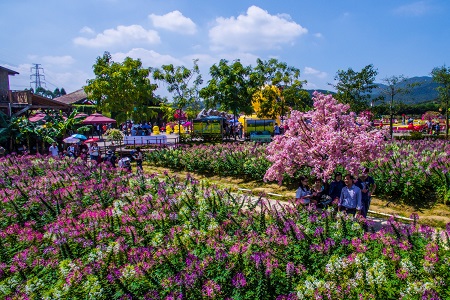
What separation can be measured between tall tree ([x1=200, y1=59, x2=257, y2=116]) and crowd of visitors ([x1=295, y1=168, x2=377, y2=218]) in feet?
72.1

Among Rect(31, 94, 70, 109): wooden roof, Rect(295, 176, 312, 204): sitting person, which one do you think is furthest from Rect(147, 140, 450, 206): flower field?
Rect(31, 94, 70, 109): wooden roof

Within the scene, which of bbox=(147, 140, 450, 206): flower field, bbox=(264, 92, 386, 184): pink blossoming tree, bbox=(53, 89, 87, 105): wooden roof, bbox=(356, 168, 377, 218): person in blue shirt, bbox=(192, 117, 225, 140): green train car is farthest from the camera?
bbox=(53, 89, 87, 105): wooden roof

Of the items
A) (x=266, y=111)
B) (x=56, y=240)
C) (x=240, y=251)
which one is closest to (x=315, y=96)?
(x=240, y=251)

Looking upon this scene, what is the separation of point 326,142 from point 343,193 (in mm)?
1278

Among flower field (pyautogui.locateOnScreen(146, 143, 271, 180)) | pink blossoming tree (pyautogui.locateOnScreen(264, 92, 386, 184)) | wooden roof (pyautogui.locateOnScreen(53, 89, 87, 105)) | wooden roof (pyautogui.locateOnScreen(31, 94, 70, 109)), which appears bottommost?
flower field (pyautogui.locateOnScreen(146, 143, 271, 180))

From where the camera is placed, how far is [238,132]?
1396 inches

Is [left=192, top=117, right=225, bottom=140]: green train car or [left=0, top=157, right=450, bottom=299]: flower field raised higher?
[left=192, top=117, right=225, bottom=140]: green train car

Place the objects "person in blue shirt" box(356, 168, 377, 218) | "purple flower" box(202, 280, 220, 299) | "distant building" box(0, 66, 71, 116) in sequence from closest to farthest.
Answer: "purple flower" box(202, 280, 220, 299), "person in blue shirt" box(356, 168, 377, 218), "distant building" box(0, 66, 71, 116)

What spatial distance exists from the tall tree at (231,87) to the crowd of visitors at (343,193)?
865 inches

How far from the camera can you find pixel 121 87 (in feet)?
92.6

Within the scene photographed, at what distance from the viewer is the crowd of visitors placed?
8242 mm

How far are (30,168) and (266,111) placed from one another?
2235 centimetres

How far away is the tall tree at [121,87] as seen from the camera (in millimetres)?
28453

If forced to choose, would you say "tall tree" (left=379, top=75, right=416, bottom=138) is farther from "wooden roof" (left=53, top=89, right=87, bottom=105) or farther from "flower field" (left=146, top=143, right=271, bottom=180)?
"wooden roof" (left=53, top=89, right=87, bottom=105)
